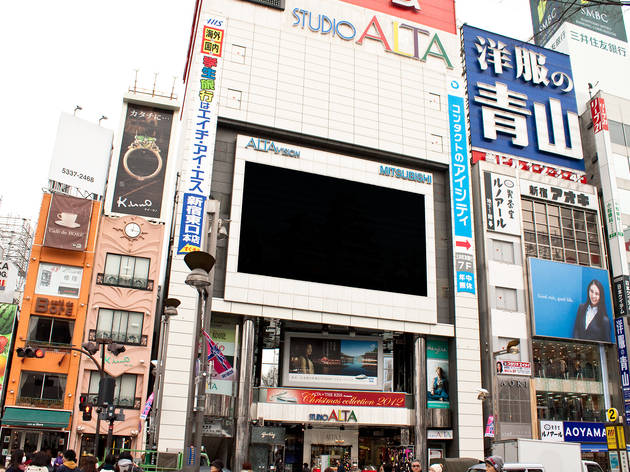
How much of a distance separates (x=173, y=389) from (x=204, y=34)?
24533mm

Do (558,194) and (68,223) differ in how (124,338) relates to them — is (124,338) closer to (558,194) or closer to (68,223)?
(68,223)

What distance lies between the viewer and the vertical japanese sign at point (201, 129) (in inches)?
1436

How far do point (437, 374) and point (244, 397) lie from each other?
1401 cm

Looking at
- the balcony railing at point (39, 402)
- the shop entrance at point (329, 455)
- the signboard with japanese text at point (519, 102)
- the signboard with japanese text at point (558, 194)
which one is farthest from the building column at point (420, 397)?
the balcony railing at point (39, 402)

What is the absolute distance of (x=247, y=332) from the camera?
36.5m

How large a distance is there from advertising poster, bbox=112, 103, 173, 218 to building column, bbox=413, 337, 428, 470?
2126 cm

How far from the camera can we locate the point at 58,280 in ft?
130

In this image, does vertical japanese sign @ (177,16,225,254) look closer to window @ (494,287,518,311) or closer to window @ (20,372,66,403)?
window @ (20,372,66,403)

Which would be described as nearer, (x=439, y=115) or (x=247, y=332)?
(x=247, y=332)

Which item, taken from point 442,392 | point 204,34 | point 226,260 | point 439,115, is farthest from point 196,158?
point 442,392

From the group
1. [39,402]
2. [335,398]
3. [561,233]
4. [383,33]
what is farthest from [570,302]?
[39,402]

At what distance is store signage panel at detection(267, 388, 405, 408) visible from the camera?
122ft

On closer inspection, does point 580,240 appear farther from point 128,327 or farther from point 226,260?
point 128,327

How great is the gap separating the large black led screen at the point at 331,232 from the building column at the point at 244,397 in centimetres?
423
